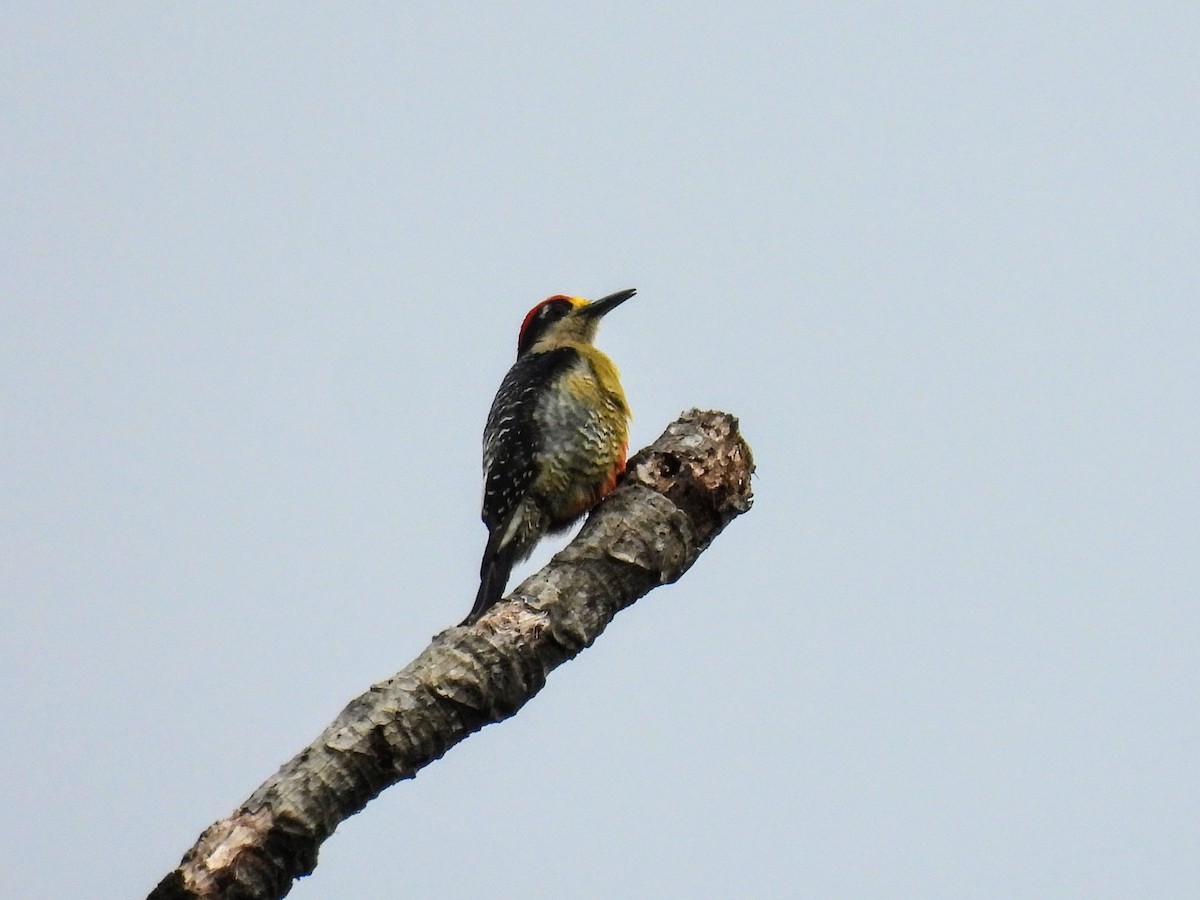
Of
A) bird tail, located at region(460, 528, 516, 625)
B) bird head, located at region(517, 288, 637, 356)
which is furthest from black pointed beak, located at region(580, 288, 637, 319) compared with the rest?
bird tail, located at region(460, 528, 516, 625)

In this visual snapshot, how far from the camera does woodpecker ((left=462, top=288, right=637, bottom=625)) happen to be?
6.17 meters

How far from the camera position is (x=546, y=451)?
6.26 meters

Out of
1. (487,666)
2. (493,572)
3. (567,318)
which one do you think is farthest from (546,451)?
(487,666)

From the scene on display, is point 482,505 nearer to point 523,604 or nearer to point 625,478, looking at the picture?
point 625,478

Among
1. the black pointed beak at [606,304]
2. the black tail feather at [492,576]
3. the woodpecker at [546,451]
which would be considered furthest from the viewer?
the black pointed beak at [606,304]

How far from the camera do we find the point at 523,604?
14.5 ft

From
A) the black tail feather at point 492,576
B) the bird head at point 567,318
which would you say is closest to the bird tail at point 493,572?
the black tail feather at point 492,576

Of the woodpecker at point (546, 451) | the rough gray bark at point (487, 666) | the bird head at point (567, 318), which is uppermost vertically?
the bird head at point (567, 318)

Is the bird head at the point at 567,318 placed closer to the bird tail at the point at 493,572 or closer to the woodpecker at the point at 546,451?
the woodpecker at the point at 546,451

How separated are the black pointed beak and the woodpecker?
66 centimetres

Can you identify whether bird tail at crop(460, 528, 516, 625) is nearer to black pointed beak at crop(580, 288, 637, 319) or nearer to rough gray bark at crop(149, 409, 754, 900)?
rough gray bark at crop(149, 409, 754, 900)

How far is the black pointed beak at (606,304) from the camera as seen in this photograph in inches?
300

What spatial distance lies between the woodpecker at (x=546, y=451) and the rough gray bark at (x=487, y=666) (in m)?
0.91

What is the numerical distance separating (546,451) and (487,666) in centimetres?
226
